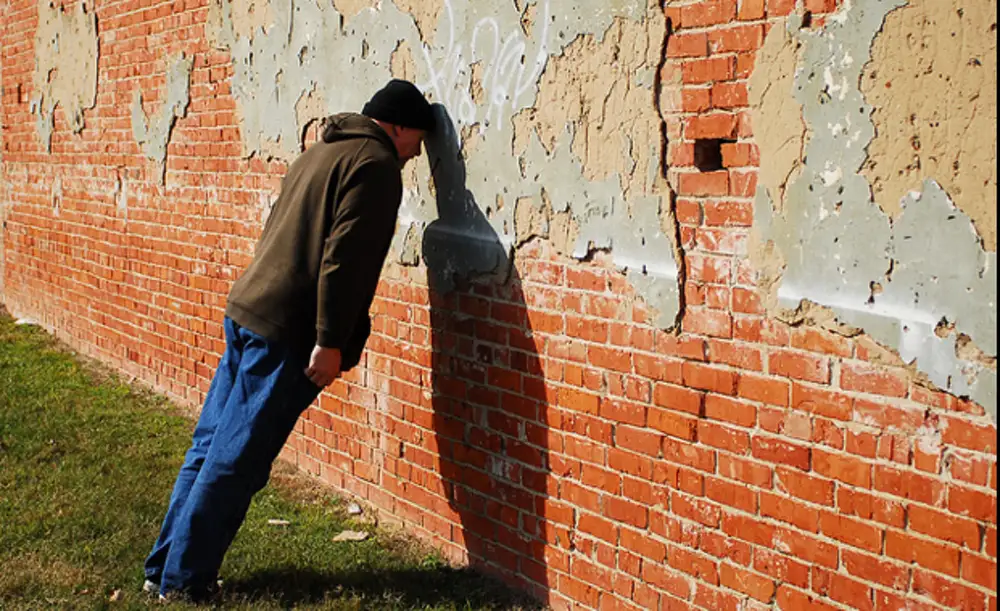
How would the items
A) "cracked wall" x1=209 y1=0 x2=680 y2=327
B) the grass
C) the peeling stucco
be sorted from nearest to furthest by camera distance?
"cracked wall" x1=209 y1=0 x2=680 y2=327 → the grass → the peeling stucco

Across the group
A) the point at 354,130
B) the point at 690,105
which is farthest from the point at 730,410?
the point at 354,130

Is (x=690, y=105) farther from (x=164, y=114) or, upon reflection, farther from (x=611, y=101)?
(x=164, y=114)

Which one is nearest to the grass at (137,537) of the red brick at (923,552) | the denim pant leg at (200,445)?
the denim pant leg at (200,445)

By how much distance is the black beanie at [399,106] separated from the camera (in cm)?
448

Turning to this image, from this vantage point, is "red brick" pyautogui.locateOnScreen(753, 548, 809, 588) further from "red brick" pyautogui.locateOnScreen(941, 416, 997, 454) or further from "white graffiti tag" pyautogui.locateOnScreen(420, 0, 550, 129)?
"white graffiti tag" pyautogui.locateOnScreen(420, 0, 550, 129)

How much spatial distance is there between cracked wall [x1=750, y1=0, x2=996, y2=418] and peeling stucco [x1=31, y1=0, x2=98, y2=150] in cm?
632

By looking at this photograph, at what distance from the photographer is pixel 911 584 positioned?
304 cm

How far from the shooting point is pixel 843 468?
10.4 ft

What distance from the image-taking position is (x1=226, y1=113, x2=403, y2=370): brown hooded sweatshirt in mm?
4137

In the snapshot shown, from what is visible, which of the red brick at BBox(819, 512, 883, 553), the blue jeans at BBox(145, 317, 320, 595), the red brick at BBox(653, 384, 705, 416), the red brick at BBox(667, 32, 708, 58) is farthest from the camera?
the blue jeans at BBox(145, 317, 320, 595)

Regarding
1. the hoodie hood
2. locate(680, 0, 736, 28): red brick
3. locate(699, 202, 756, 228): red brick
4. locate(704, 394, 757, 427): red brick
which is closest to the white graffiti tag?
the hoodie hood

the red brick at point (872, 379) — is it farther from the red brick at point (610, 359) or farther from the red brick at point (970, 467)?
the red brick at point (610, 359)

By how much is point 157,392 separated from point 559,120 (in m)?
4.45

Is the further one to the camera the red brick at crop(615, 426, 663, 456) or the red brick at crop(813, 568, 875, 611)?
the red brick at crop(615, 426, 663, 456)
